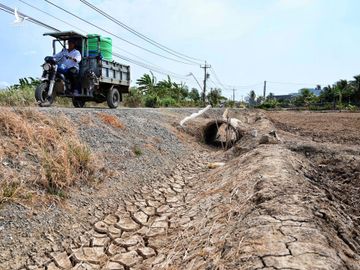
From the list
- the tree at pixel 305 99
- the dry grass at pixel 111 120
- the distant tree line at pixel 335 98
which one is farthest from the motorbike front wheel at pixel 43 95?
the tree at pixel 305 99

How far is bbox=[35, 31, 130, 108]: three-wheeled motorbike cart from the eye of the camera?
9.52 m

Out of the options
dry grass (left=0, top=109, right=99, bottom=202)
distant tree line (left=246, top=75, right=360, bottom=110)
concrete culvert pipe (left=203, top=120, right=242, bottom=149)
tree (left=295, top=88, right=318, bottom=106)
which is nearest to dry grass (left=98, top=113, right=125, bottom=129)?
dry grass (left=0, top=109, right=99, bottom=202)

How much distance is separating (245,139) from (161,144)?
2626 millimetres

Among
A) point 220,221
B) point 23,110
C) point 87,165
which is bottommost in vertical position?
point 220,221

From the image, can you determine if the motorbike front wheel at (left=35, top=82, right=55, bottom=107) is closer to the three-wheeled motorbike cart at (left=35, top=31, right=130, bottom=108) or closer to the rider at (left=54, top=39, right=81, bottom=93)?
the three-wheeled motorbike cart at (left=35, top=31, right=130, bottom=108)

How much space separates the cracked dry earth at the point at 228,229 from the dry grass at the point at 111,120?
268 cm

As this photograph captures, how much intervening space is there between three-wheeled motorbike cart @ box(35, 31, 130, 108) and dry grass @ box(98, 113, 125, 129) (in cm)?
177

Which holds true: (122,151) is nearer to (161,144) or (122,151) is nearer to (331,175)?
(161,144)

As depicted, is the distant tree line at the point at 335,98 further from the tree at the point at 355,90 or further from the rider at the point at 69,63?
the rider at the point at 69,63

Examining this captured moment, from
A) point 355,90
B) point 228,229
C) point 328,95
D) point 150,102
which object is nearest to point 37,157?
point 228,229

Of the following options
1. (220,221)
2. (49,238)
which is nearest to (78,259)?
(49,238)

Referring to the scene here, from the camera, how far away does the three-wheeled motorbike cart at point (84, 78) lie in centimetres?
952

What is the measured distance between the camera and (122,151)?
24.8 feet

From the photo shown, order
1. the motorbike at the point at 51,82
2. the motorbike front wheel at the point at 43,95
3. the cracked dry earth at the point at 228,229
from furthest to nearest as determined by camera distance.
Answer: the motorbike front wheel at the point at 43,95 < the motorbike at the point at 51,82 < the cracked dry earth at the point at 228,229
